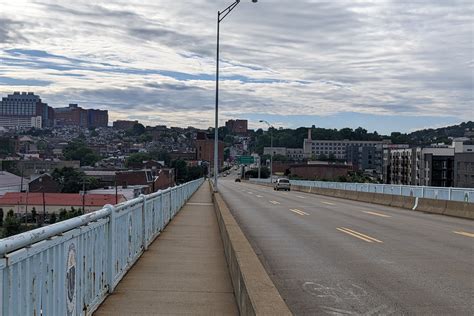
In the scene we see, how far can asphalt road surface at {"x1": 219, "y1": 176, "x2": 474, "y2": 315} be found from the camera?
328 inches

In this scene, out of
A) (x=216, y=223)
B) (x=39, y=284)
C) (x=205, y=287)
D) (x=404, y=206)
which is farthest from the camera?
(x=404, y=206)

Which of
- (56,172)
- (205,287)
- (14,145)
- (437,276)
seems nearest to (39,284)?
(205,287)

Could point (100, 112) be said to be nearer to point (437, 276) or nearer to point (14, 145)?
point (14, 145)

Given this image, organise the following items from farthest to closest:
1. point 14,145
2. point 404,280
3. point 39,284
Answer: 1. point 14,145
2. point 404,280
3. point 39,284

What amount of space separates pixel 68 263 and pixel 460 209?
70.5 ft

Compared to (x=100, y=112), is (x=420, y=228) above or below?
below

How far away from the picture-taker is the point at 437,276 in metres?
10.4

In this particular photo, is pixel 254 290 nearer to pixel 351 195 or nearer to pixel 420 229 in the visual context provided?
pixel 420 229

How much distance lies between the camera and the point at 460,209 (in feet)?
80.2

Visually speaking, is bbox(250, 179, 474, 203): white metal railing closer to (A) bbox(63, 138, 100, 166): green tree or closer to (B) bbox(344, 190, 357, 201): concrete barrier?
(B) bbox(344, 190, 357, 201): concrete barrier

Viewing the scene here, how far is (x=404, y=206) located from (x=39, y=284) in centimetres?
2780

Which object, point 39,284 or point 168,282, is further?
point 168,282

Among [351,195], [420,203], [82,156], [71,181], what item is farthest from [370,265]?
[82,156]

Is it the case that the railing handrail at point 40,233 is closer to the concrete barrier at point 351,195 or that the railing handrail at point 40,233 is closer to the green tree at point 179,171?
the concrete barrier at point 351,195
